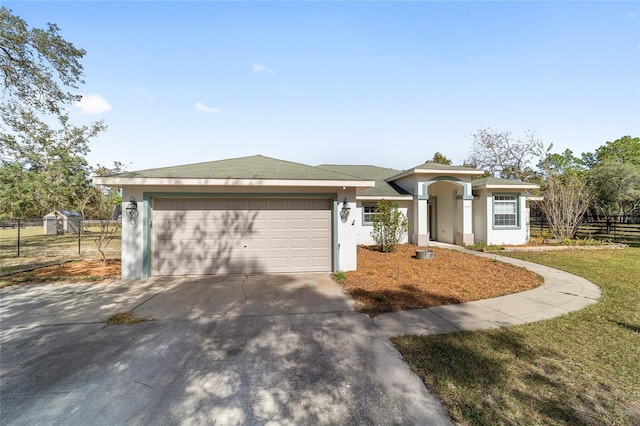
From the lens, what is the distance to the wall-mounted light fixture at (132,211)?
7516 millimetres

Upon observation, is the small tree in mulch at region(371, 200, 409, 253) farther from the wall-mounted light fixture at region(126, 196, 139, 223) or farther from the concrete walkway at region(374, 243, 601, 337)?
the wall-mounted light fixture at region(126, 196, 139, 223)

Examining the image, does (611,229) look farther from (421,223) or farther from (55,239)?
(55,239)

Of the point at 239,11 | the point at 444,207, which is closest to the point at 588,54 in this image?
the point at 444,207

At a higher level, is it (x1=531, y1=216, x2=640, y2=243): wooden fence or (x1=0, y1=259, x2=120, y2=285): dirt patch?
(x1=531, y1=216, x2=640, y2=243): wooden fence

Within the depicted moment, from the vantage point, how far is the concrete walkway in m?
4.43

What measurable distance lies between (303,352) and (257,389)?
0.88 m

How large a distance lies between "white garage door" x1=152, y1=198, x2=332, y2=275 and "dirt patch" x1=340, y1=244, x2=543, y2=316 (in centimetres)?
173

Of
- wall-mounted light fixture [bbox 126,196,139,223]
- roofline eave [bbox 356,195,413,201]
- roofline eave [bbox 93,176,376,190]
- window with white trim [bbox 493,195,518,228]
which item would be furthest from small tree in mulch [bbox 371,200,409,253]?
wall-mounted light fixture [bbox 126,196,139,223]

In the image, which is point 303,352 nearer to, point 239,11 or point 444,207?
point 239,11

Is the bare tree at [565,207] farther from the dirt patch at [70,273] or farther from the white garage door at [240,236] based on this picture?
the dirt patch at [70,273]

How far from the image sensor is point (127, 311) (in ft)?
17.1

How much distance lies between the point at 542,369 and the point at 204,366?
13.5ft

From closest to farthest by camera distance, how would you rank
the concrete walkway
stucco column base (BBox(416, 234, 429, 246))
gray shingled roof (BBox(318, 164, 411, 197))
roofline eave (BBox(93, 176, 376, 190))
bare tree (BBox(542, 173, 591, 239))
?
the concrete walkway → roofline eave (BBox(93, 176, 376, 190)) → stucco column base (BBox(416, 234, 429, 246)) → bare tree (BBox(542, 173, 591, 239)) → gray shingled roof (BBox(318, 164, 411, 197))

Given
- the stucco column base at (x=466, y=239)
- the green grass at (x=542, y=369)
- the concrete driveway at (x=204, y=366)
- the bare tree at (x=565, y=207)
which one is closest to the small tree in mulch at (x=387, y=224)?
the stucco column base at (x=466, y=239)
